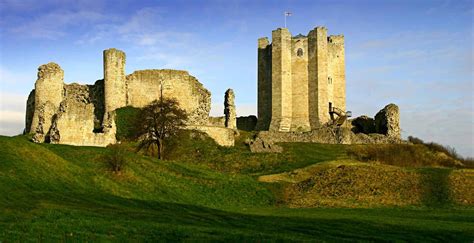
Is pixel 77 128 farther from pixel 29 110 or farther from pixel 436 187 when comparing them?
pixel 436 187

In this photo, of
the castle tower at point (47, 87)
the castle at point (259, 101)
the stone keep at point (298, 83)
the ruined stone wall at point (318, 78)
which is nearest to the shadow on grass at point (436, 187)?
the castle at point (259, 101)

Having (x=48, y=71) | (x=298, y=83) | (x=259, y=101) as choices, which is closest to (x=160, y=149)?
(x=48, y=71)

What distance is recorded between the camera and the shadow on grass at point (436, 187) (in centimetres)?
3453

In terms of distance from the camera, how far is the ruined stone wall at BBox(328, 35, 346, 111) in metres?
72.0

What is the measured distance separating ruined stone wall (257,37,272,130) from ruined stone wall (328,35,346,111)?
6.96m

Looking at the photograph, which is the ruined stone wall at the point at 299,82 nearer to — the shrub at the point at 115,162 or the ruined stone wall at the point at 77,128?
the ruined stone wall at the point at 77,128

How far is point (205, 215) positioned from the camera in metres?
23.3

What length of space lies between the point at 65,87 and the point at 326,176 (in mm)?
28168

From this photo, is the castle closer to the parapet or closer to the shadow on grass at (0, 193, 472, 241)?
the parapet

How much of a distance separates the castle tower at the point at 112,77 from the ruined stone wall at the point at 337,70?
25662 mm

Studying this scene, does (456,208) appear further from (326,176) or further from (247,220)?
(247,220)

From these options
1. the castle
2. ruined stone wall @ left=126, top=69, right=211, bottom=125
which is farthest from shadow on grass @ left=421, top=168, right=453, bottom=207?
ruined stone wall @ left=126, top=69, right=211, bottom=125

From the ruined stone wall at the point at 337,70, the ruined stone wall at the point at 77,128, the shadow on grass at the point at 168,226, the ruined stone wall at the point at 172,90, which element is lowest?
the shadow on grass at the point at 168,226

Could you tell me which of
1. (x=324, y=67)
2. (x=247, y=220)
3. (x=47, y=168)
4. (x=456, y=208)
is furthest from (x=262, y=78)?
(x=247, y=220)
